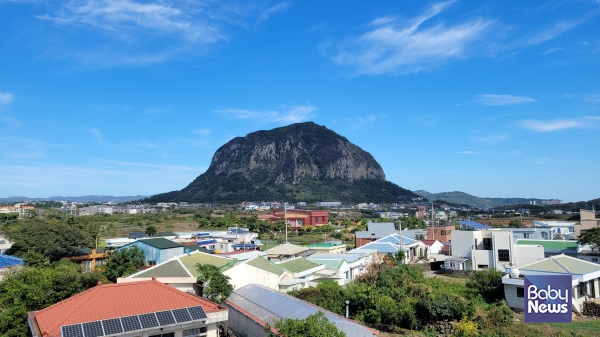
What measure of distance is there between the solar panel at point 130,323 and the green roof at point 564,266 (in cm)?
1872

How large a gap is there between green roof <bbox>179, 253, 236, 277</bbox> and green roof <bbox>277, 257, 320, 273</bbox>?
2.86 m

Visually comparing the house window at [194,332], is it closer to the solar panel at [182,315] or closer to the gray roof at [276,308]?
the solar panel at [182,315]

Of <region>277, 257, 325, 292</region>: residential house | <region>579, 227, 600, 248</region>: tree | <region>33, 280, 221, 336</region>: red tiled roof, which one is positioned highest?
<region>579, 227, 600, 248</region>: tree

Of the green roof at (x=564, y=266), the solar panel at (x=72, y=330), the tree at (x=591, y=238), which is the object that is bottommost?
the green roof at (x=564, y=266)

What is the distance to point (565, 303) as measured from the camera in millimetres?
16062

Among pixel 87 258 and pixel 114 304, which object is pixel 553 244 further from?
pixel 87 258

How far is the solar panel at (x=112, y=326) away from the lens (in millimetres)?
10109

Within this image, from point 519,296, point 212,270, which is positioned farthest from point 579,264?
point 212,270

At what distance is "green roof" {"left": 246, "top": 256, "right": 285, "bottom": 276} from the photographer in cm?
1972

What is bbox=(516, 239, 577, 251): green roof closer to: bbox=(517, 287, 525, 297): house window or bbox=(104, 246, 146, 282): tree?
bbox=(517, 287, 525, 297): house window

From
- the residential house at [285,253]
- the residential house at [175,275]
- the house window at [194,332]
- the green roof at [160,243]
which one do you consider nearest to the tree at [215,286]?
the residential house at [175,275]

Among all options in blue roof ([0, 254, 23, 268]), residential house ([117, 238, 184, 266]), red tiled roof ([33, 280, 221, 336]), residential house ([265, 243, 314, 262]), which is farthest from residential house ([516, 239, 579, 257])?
blue roof ([0, 254, 23, 268])

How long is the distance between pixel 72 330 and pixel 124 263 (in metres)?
13.6

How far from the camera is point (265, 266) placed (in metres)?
20.2
